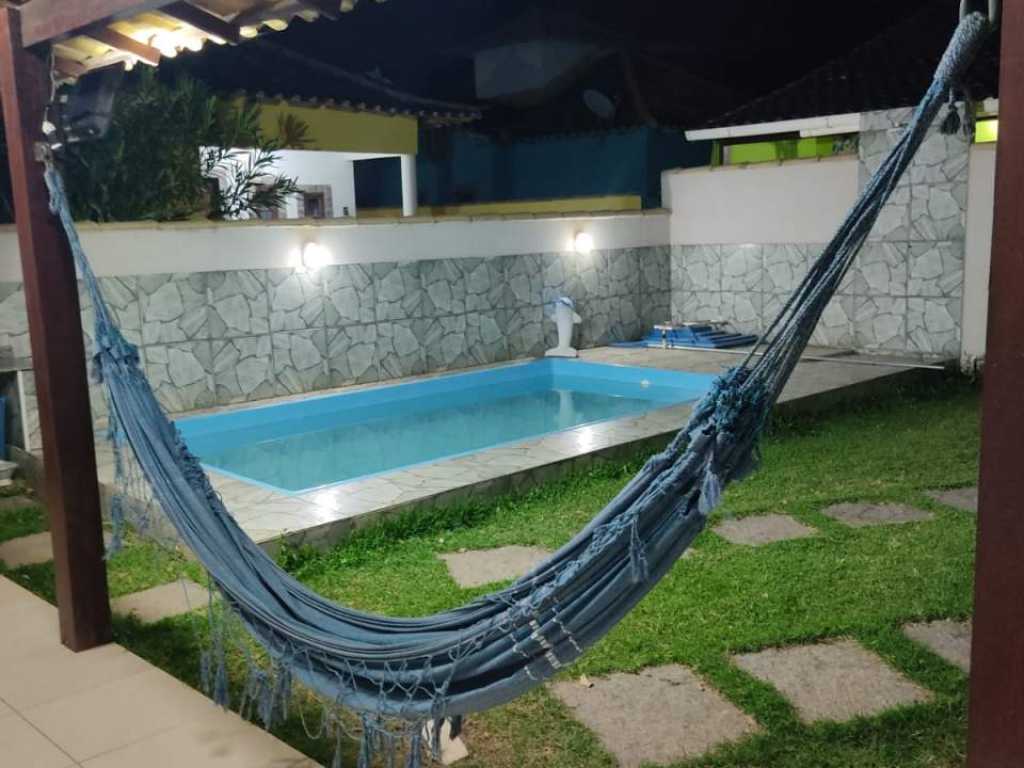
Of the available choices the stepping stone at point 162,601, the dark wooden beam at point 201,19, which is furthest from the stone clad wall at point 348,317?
the dark wooden beam at point 201,19

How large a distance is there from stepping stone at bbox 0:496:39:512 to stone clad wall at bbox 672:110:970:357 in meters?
5.96

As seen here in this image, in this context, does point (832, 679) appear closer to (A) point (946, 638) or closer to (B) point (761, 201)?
(A) point (946, 638)

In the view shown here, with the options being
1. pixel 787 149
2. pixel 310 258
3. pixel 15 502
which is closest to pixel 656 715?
pixel 15 502

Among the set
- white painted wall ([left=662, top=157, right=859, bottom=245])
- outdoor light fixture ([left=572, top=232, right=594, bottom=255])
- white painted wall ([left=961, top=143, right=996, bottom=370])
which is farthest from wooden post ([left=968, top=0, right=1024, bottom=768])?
outdoor light fixture ([left=572, top=232, right=594, bottom=255])

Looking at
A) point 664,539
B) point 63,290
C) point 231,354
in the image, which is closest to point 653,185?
point 231,354

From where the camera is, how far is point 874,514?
406 cm

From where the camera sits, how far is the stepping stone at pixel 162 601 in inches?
129

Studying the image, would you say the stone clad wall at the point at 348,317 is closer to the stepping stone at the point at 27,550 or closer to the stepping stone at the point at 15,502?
the stepping stone at the point at 15,502

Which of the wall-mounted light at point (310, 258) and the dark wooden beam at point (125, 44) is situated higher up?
the dark wooden beam at point (125, 44)

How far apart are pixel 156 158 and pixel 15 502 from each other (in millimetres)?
2912

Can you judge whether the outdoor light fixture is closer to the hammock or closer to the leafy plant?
the leafy plant

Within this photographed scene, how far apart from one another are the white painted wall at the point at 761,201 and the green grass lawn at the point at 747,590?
11.8 feet

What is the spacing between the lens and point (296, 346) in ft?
22.7

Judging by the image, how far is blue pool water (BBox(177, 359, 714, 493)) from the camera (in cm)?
569
